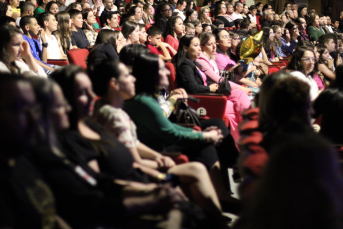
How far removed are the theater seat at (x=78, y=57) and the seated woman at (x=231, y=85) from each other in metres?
1.00

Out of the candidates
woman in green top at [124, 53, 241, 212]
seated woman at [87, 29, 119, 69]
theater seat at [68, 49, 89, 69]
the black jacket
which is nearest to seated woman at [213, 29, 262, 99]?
the black jacket

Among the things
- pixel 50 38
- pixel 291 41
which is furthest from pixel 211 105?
pixel 291 41

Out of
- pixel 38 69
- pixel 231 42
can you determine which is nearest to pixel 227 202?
pixel 38 69

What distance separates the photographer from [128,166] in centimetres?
169

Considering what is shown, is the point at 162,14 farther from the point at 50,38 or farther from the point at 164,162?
the point at 164,162

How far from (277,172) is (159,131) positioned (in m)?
1.28

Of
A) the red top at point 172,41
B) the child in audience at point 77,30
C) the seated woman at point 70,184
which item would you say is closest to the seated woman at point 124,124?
the seated woman at point 70,184

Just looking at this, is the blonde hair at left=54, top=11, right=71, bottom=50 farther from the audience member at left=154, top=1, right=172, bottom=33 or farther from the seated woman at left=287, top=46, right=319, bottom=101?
the seated woman at left=287, top=46, right=319, bottom=101

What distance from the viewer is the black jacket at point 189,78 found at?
3328 millimetres

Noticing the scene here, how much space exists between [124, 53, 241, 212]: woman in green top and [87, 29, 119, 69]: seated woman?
3.43 feet

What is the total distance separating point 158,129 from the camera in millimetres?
2156

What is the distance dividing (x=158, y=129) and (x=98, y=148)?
62cm

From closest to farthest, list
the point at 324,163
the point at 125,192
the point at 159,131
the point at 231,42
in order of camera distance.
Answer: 1. the point at 324,163
2. the point at 125,192
3. the point at 159,131
4. the point at 231,42

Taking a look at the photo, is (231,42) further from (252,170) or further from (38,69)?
(252,170)
